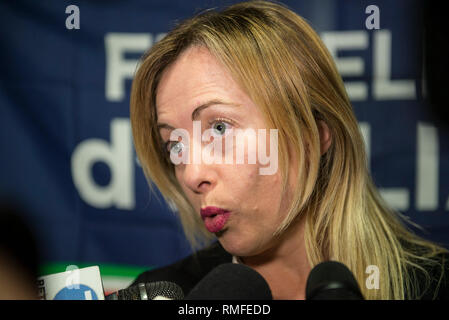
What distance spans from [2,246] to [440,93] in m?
0.83

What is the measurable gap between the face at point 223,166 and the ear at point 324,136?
0.31ft

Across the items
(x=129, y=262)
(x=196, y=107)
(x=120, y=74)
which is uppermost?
(x=120, y=74)

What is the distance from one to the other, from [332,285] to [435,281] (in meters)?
0.40

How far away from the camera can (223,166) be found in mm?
617

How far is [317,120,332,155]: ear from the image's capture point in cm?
66

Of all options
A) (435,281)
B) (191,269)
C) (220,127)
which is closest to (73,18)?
(220,127)

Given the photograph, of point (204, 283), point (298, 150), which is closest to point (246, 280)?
point (204, 283)

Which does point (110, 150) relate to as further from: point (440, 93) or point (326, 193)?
point (440, 93)

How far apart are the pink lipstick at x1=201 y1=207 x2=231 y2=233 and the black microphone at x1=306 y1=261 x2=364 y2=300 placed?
222mm

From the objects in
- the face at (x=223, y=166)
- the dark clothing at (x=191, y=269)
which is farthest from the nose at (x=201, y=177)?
the dark clothing at (x=191, y=269)

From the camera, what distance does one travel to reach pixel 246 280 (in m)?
0.44

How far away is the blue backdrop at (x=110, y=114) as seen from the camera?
801mm

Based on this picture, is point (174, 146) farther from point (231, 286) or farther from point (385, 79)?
point (385, 79)

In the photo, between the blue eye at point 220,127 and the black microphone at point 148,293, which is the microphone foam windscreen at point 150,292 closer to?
the black microphone at point 148,293
